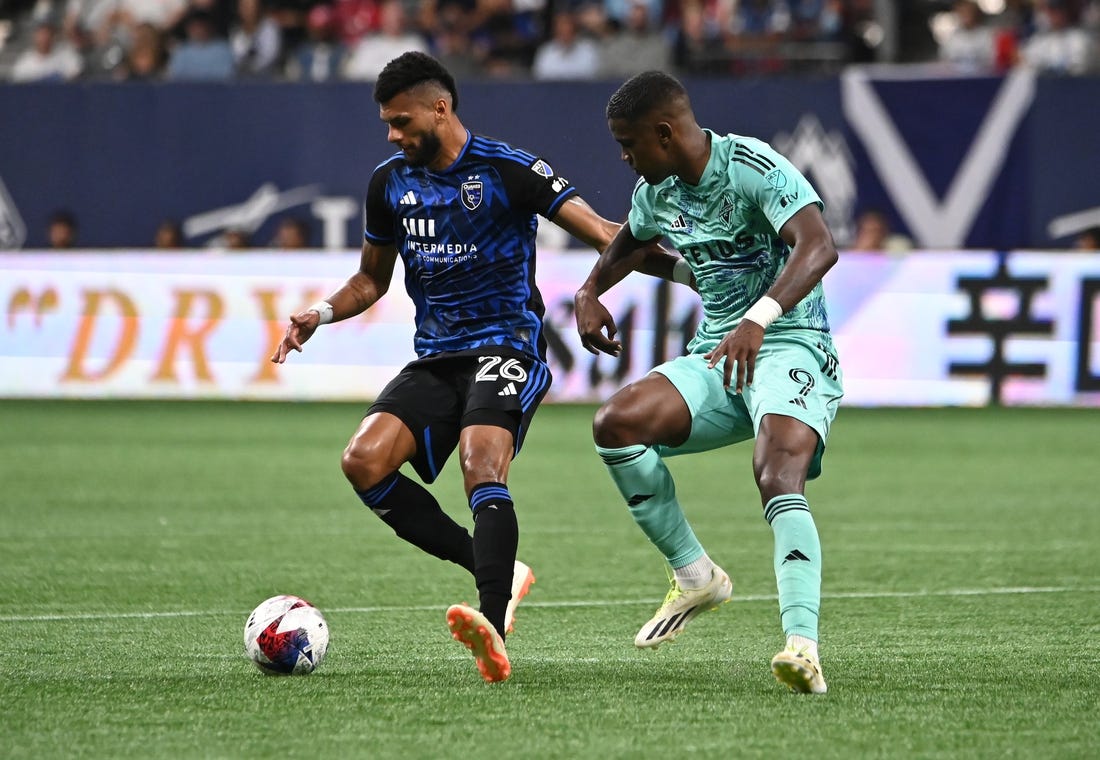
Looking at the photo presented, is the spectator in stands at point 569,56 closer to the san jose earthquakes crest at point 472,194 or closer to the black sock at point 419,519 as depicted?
the san jose earthquakes crest at point 472,194

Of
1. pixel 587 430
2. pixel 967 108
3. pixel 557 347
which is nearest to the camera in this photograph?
pixel 587 430

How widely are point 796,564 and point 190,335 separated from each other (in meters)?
11.5

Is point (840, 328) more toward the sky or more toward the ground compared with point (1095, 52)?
more toward the ground

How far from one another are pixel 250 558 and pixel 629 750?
4.18 m

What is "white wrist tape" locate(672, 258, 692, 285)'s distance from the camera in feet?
19.4

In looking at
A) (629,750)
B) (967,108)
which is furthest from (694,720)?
(967,108)

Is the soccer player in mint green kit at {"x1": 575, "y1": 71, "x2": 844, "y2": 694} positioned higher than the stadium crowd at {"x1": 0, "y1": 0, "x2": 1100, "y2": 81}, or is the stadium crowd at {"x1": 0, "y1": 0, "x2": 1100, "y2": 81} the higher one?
the soccer player in mint green kit at {"x1": 575, "y1": 71, "x2": 844, "y2": 694}

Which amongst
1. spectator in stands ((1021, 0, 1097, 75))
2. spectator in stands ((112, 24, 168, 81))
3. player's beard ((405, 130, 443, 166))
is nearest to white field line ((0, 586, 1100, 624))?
player's beard ((405, 130, 443, 166))

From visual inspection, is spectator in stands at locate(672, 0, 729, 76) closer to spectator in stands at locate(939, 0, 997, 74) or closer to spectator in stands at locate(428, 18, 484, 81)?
spectator in stands at locate(428, 18, 484, 81)

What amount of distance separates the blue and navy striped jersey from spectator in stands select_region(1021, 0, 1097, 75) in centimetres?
1267

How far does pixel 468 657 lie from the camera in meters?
5.65

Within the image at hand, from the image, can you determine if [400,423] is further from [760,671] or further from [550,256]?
[550,256]

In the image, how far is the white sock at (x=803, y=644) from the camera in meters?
4.86

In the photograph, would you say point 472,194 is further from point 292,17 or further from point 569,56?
point 292,17
